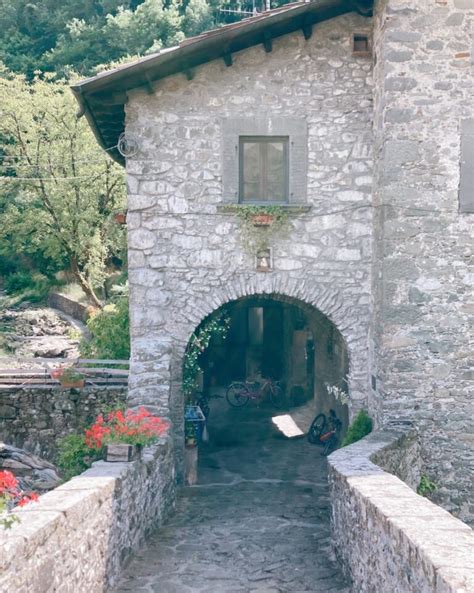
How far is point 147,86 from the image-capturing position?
8438 millimetres

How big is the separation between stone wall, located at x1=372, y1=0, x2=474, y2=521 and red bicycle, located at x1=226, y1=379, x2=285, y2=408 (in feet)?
26.4

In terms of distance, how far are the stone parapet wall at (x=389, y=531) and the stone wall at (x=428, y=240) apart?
32.9 inches

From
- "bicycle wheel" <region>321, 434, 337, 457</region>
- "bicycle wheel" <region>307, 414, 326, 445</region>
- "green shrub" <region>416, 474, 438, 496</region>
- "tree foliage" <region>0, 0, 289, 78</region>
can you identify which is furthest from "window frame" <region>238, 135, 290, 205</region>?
"tree foliage" <region>0, 0, 289, 78</region>

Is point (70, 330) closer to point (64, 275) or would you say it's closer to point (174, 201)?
point (64, 275)

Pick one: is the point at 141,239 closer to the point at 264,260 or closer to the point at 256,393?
the point at 264,260

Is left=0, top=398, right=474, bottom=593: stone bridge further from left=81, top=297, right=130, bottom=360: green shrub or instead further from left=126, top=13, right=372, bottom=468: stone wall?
left=81, top=297, right=130, bottom=360: green shrub

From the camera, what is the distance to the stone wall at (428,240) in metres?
7.74

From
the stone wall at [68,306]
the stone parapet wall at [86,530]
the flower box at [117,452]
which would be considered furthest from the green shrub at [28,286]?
the flower box at [117,452]

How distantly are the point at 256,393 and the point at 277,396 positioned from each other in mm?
523

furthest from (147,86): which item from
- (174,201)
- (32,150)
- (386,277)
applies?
(32,150)

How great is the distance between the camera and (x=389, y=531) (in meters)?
4.42

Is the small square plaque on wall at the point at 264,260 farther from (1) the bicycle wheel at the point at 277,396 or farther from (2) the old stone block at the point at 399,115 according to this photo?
(1) the bicycle wheel at the point at 277,396

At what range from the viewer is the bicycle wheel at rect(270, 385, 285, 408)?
52.2 feet

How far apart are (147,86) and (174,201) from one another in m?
1.51
